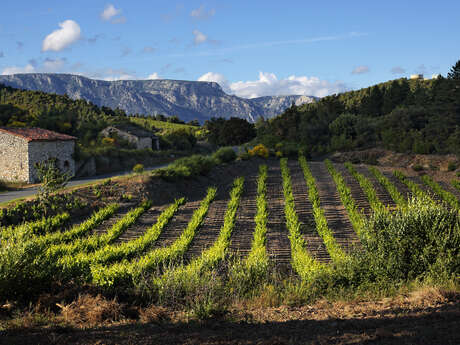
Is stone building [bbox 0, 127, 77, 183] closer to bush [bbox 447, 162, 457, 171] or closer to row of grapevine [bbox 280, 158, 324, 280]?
row of grapevine [bbox 280, 158, 324, 280]

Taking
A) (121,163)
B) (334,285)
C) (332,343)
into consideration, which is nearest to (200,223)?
(334,285)

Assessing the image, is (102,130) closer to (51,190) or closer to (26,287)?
(51,190)

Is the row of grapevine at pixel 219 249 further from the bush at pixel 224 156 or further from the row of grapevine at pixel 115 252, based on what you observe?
the bush at pixel 224 156

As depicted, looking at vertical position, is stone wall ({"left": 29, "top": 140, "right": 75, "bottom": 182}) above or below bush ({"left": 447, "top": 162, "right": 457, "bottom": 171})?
above

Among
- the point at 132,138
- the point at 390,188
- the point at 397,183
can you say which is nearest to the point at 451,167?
the point at 397,183

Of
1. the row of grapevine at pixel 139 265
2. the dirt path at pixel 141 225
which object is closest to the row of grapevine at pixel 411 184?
the row of grapevine at pixel 139 265

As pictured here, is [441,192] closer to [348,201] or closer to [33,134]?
[348,201]

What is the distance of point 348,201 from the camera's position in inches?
707

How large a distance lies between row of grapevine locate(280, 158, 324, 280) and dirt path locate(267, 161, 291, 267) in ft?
0.69

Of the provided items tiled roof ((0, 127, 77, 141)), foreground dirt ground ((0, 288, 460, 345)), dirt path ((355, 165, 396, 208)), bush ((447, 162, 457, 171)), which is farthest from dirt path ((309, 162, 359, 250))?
tiled roof ((0, 127, 77, 141))

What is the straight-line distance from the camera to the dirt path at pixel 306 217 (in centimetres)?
1251

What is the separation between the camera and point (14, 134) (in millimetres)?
24969

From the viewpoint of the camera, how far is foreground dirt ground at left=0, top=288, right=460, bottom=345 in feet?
16.5

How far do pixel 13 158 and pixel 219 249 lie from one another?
19.8 meters
